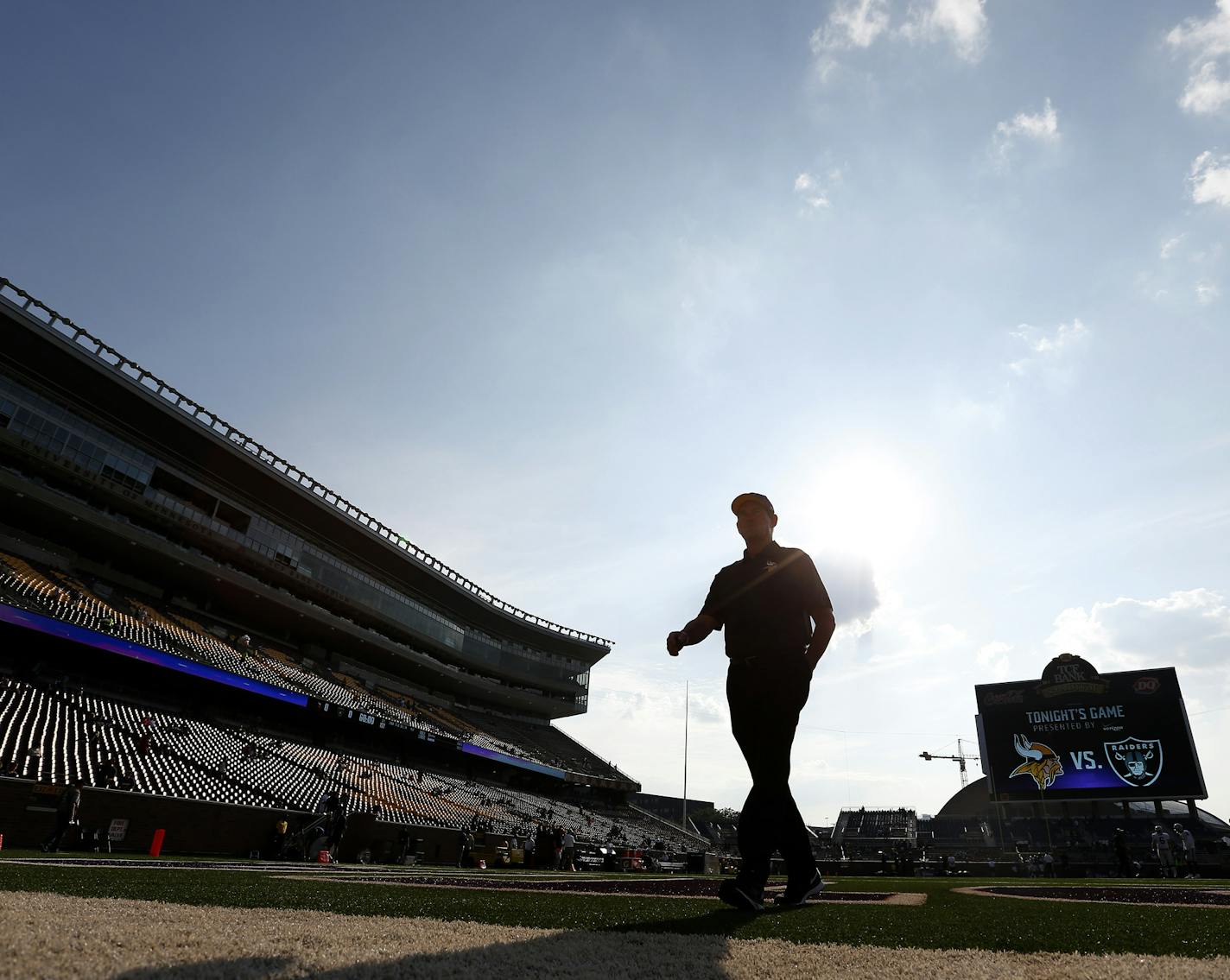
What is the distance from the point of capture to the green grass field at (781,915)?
7.89 feet

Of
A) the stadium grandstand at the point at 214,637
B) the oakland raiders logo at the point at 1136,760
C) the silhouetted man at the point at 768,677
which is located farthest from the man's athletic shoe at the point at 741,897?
the oakland raiders logo at the point at 1136,760

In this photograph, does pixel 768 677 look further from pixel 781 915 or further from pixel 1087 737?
pixel 1087 737

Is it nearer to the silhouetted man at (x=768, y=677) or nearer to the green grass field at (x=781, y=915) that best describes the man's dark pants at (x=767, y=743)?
the silhouetted man at (x=768, y=677)

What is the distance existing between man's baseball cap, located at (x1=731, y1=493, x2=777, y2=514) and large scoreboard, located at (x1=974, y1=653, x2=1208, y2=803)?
124 ft

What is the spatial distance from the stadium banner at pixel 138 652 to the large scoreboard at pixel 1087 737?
107 ft

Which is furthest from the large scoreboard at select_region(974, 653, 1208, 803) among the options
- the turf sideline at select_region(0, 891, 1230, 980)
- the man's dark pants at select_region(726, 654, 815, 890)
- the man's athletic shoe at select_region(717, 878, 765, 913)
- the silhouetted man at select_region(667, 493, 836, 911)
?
the turf sideline at select_region(0, 891, 1230, 980)

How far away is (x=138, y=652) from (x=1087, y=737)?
3977 centimetres

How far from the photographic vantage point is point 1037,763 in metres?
34.4

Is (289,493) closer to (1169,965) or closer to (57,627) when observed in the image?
(57,627)

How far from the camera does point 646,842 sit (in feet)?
131

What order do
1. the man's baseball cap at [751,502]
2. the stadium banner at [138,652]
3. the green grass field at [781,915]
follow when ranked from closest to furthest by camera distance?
the green grass field at [781,915] → the man's baseball cap at [751,502] → the stadium banner at [138,652]

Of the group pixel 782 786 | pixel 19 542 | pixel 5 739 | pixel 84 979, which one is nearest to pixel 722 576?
pixel 782 786

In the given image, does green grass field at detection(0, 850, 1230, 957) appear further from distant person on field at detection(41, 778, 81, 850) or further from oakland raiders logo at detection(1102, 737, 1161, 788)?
oakland raiders logo at detection(1102, 737, 1161, 788)

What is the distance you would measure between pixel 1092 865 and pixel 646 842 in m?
21.7
